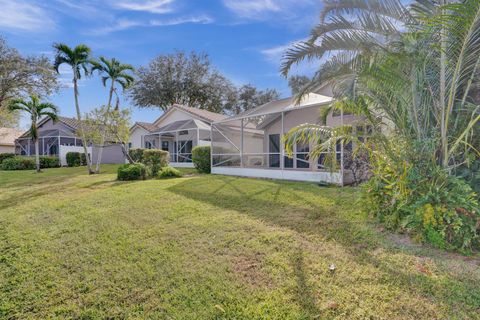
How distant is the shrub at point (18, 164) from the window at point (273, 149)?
2009 centimetres

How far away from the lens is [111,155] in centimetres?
2841

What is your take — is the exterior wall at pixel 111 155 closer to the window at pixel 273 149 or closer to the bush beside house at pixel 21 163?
the bush beside house at pixel 21 163

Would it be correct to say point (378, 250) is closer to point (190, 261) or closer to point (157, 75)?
point (190, 261)

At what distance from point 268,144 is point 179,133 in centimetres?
1053

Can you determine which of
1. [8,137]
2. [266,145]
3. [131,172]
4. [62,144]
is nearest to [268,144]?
[266,145]

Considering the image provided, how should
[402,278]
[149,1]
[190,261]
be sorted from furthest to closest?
[149,1] < [190,261] < [402,278]

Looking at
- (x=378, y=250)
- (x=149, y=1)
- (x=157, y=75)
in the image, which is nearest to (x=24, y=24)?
(x=149, y=1)

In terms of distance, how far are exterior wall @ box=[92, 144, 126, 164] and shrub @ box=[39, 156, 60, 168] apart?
475cm

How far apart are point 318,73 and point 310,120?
7.80 m

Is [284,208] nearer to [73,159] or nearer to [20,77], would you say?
[73,159]

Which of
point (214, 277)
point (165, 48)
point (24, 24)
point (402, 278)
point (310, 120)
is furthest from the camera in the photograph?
point (165, 48)

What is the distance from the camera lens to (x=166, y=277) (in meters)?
3.39

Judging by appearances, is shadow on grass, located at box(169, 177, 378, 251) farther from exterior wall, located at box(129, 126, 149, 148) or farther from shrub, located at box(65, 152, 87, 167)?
exterior wall, located at box(129, 126, 149, 148)

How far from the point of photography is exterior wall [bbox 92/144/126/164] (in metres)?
27.8
